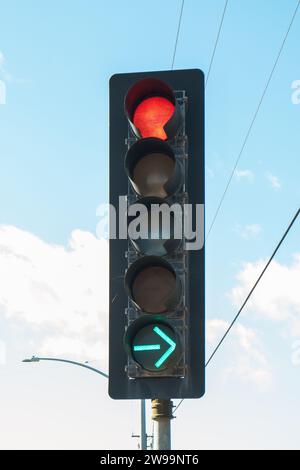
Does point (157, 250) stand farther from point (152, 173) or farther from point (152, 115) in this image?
point (152, 115)

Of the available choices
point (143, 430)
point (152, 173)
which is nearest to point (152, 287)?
point (152, 173)

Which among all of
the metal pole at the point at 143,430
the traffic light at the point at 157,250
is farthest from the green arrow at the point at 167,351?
the metal pole at the point at 143,430

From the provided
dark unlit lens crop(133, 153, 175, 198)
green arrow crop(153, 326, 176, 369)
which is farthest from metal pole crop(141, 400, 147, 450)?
green arrow crop(153, 326, 176, 369)

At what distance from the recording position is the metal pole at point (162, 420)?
445 centimetres

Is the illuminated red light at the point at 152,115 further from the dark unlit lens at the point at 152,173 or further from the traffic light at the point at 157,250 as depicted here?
the dark unlit lens at the point at 152,173

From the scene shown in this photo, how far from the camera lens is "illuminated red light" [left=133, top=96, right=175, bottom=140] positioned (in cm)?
473

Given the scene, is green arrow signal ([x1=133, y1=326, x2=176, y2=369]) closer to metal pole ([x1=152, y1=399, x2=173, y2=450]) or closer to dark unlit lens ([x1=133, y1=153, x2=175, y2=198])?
metal pole ([x1=152, y1=399, x2=173, y2=450])

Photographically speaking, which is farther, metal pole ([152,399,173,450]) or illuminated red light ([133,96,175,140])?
illuminated red light ([133,96,175,140])

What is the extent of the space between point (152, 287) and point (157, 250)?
189 mm

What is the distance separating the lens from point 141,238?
448cm

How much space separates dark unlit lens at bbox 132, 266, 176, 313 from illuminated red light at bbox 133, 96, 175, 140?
744 millimetres
